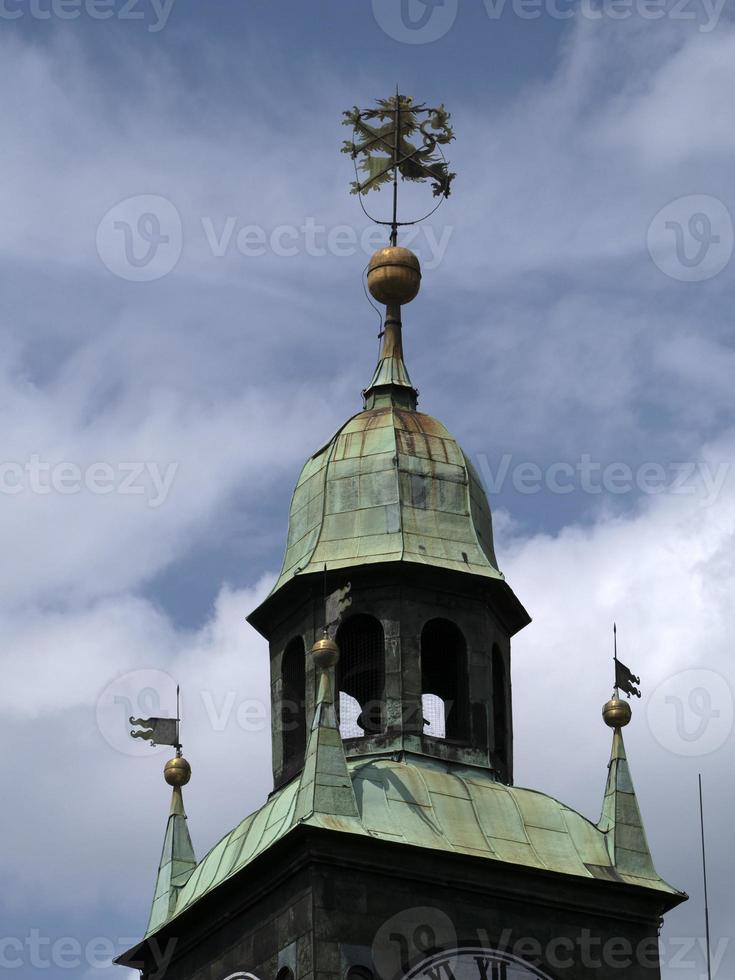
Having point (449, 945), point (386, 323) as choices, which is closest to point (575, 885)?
point (449, 945)

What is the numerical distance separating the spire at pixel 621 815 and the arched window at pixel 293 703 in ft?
17.3

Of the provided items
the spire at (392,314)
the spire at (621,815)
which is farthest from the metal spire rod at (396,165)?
the spire at (621,815)

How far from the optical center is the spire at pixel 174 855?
222 feet

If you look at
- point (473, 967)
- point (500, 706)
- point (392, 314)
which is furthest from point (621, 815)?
point (392, 314)

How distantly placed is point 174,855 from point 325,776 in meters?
5.57

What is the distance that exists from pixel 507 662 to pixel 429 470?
3.70 metres

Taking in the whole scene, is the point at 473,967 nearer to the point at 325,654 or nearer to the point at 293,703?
the point at 325,654

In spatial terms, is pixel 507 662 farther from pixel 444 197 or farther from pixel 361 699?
pixel 444 197

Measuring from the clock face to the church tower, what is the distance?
36 mm

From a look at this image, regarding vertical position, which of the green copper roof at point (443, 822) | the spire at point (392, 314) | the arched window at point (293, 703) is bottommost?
the green copper roof at point (443, 822)

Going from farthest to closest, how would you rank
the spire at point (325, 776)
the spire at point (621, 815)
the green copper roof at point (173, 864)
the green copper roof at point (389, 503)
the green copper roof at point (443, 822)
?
the green copper roof at point (389, 503) < the green copper roof at point (173, 864) < the spire at point (621, 815) < the green copper roof at point (443, 822) < the spire at point (325, 776)

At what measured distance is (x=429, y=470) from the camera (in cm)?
7012

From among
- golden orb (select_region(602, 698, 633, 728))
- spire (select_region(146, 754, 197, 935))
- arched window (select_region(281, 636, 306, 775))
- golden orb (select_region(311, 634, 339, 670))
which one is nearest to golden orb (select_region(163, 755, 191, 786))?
spire (select_region(146, 754, 197, 935))

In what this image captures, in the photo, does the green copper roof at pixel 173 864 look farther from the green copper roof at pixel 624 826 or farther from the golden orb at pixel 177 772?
the green copper roof at pixel 624 826
